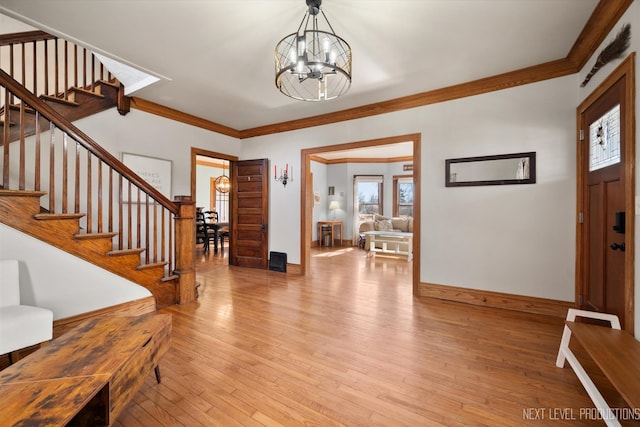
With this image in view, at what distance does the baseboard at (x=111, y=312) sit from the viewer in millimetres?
2615

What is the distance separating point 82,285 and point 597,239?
4.96 m

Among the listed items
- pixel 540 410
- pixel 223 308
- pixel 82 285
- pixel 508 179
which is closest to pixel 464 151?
pixel 508 179

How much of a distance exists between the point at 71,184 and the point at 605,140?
5.81m

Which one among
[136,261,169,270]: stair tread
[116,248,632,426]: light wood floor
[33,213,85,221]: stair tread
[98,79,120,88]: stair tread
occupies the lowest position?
[116,248,632,426]: light wood floor

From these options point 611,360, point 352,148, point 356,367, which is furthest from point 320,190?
point 611,360

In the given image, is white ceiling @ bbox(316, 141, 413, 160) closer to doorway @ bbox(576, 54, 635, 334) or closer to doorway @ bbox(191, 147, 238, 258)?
doorway @ bbox(191, 147, 238, 258)

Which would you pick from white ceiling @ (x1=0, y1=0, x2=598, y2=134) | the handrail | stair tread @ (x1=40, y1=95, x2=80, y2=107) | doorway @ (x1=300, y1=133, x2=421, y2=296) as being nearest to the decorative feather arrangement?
white ceiling @ (x1=0, y1=0, x2=598, y2=134)

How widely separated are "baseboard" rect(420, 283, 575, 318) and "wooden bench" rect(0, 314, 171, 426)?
3293 mm

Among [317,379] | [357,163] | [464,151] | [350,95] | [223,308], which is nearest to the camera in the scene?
[317,379]

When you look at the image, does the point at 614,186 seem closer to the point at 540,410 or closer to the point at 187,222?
the point at 540,410

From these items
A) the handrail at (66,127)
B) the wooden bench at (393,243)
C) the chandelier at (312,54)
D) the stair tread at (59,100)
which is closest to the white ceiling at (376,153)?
the wooden bench at (393,243)

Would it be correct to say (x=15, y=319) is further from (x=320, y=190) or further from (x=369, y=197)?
(x=369, y=197)

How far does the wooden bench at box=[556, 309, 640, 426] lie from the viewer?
1275 mm

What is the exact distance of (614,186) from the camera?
2.27 meters
